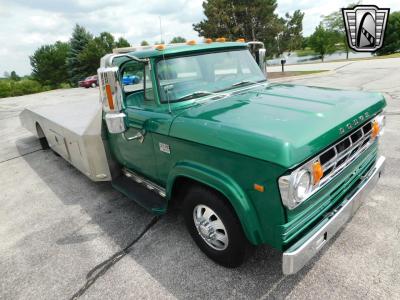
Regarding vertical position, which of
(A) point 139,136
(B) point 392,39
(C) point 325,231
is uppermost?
(A) point 139,136

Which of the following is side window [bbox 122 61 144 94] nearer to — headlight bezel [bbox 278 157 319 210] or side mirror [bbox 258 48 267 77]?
side mirror [bbox 258 48 267 77]

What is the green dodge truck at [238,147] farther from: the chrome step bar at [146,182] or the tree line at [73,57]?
the tree line at [73,57]

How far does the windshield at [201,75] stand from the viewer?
115 inches

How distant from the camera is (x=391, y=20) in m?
53.2

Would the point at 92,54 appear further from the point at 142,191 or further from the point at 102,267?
the point at 102,267

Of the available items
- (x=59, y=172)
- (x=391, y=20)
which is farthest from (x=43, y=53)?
(x=391, y=20)

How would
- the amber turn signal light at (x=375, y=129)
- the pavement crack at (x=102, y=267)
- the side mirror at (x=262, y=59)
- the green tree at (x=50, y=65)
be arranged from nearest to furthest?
the pavement crack at (x=102, y=267), the amber turn signal light at (x=375, y=129), the side mirror at (x=262, y=59), the green tree at (x=50, y=65)

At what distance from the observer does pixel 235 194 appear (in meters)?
2.15

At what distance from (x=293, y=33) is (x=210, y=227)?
33.1 metres

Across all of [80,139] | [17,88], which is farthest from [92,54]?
[80,139]

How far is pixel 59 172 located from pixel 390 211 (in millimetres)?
5445

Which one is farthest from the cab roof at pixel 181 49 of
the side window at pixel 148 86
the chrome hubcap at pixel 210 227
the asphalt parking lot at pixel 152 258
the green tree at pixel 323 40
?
the green tree at pixel 323 40

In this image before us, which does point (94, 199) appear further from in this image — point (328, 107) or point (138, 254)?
point (328, 107)

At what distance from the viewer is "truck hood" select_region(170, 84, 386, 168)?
1936mm
